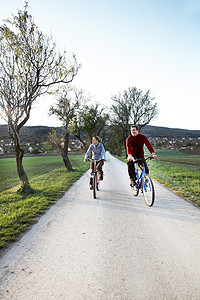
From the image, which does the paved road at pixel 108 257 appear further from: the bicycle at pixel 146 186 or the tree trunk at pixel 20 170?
the tree trunk at pixel 20 170

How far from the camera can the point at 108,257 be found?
2.64m

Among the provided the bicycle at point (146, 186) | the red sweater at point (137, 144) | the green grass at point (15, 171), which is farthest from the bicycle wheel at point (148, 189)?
the green grass at point (15, 171)

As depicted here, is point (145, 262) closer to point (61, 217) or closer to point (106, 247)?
point (106, 247)

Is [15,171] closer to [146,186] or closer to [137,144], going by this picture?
[137,144]

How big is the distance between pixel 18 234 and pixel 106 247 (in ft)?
6.54

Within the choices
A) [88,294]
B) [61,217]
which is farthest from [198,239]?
[61,217]

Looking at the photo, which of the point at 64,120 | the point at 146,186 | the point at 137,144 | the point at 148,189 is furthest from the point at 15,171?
the point at 148,189

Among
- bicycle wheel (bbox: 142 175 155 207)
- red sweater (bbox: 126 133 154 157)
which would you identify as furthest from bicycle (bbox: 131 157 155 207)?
red sweater (bbox: 126 133 154 157)

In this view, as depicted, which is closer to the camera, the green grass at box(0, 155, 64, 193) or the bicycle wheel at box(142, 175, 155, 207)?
the bicycle wheel at box(142, 175, 155, 207)

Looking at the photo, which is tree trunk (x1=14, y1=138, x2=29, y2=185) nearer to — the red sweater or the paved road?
the paved road

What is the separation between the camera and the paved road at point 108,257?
2.01 m

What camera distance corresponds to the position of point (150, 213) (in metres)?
4.39

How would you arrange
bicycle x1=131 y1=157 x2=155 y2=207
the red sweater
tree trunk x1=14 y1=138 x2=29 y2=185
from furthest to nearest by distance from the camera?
tree trunk x1=14 y1=138 x2=29 y2=185 < the red sweater < bicycle x1=131 y1=157 x2=155 y2=207

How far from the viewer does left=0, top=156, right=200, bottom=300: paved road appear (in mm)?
2014
